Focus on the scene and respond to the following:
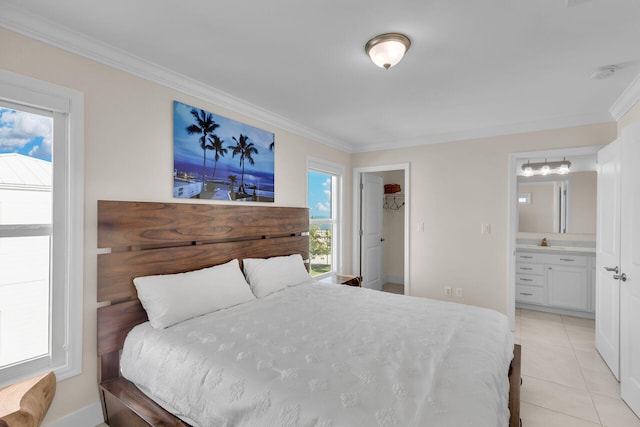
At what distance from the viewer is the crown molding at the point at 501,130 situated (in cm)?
324

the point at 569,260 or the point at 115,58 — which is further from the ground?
the point at 115,58

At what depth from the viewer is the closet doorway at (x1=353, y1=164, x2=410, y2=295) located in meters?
4.71

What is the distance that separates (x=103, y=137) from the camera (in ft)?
6.63

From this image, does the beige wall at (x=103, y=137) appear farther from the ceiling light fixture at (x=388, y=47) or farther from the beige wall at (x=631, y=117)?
the beige wall at (x=631, y=117)

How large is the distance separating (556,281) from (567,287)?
133mm

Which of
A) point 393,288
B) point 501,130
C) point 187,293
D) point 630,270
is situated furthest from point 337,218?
point 630,270

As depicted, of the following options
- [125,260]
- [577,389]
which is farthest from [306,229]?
[577,389]

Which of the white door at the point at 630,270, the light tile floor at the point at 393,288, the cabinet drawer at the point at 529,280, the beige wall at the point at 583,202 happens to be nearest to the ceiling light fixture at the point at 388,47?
the white door at the point at 630,270

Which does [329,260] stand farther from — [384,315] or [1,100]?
[1,100]

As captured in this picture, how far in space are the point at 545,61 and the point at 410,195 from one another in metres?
2.38

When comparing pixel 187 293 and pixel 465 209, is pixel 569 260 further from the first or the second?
pixel 187 293

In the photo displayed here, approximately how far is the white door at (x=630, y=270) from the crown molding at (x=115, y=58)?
3.05 metres

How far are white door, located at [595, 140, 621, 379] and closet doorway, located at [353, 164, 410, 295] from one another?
203cm

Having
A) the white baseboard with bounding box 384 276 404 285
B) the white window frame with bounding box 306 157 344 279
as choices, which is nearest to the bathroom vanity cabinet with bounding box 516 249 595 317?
the white baseboard with bounding box 384 276 404 285
